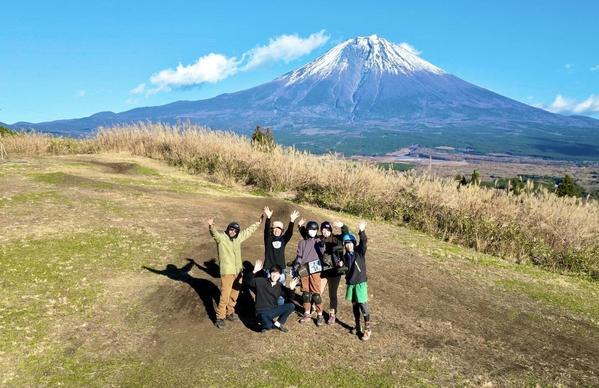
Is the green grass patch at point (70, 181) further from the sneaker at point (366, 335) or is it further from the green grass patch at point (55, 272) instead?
the sneaker at point (366, 335)

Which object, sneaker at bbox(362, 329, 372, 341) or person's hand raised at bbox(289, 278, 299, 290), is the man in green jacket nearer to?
person's hand raised at bbox(289, 278, 299, 290)

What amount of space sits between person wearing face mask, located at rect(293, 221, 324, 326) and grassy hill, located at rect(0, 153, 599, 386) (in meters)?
A: 0.43

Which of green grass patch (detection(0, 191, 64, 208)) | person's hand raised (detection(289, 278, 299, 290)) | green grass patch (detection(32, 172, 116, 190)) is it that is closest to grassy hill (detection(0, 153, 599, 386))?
green grass patch (detection(0, 191, 64, 208))

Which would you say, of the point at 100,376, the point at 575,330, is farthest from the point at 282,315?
the point at 575,330

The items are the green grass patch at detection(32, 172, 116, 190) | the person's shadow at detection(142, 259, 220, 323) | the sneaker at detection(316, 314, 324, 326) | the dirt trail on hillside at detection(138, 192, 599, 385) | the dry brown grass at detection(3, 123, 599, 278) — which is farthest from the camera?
the green grass patch at detection(32, 172, 116, 190)

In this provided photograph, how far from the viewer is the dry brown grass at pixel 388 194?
15.1 m

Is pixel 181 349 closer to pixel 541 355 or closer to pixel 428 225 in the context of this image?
pixel 541 355

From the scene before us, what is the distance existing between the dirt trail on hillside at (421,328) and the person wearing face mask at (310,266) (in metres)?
0.38

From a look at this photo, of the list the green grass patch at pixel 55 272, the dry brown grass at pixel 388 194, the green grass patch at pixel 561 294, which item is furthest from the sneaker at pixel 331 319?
the dry brown grass at pixel 388 194

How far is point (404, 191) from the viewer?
1856cm

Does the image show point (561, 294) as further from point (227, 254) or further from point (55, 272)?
point (55, 272)

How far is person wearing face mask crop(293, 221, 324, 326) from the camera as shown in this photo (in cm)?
892

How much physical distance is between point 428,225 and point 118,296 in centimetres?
1089

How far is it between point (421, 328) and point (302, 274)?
7.62ft
